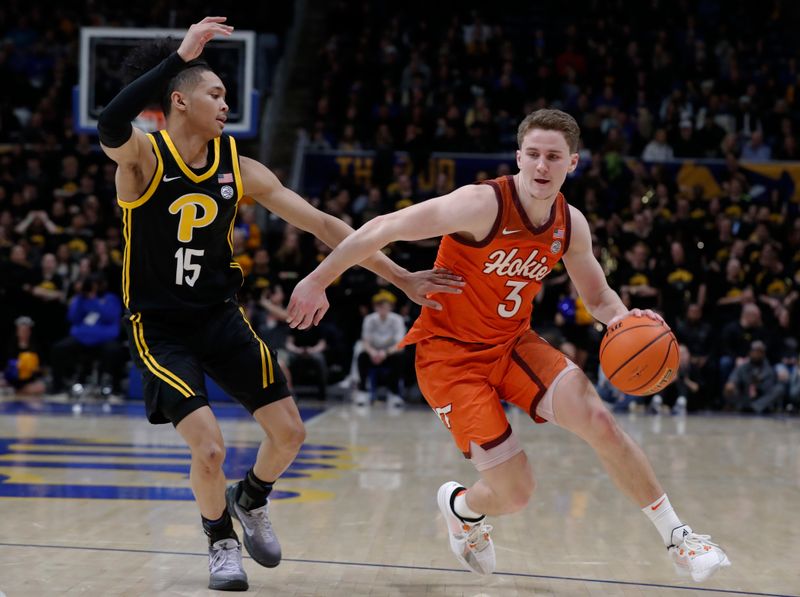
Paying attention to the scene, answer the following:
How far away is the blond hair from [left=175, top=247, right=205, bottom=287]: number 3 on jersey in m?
1.39

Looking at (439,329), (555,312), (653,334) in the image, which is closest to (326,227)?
(439,329)

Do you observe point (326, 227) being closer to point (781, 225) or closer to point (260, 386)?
point (260, 386)

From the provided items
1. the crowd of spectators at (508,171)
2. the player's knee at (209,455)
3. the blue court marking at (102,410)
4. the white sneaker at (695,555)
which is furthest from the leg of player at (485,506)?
the crowd of spectators at (508,171)

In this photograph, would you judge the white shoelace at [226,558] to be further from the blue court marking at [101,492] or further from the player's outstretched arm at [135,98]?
the blue court marking at [101,492]

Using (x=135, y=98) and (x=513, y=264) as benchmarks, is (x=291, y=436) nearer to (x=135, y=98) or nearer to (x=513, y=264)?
(x=513, y=264)

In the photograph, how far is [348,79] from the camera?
717 inches

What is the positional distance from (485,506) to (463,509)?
0.14 metres

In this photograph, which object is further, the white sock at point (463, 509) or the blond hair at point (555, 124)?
the white sock at point (463, 509)

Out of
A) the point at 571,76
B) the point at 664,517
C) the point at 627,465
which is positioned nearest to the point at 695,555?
the point at 664,517

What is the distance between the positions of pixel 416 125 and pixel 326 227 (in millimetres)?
12388

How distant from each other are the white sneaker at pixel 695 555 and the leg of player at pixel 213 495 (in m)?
1.65

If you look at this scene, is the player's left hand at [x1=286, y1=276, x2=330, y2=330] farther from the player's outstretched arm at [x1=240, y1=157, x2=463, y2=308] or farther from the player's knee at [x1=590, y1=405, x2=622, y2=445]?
the player's knee at [x1=590, y1=405, x2=622, y2=445]

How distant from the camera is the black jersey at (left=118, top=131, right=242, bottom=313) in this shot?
421 cm

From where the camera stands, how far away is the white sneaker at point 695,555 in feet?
12.9
